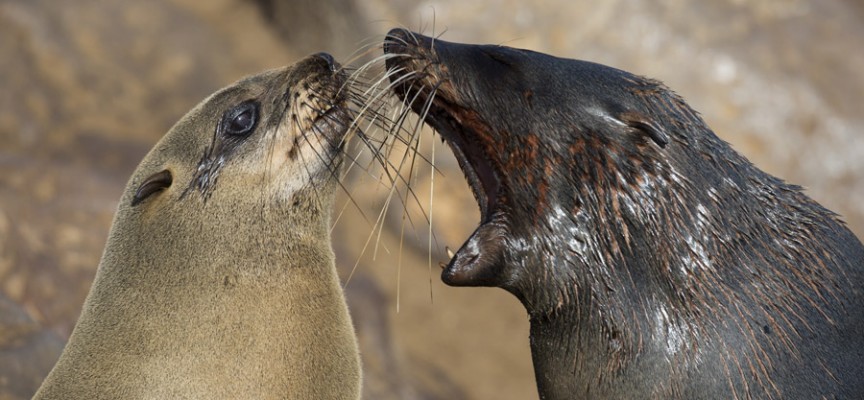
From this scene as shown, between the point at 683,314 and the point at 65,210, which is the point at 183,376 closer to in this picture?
the point at 683,314

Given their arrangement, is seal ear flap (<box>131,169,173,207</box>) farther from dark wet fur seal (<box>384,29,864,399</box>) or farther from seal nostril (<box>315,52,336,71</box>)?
dark wet fur seal (<box>384,29,864,399</box>)

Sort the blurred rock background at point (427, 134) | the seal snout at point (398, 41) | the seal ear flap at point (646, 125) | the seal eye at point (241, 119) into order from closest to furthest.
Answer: the seal ear flap at point (646, 125) < the seal snout at point (398, 41) < the seal eye at point (241, 119) < the blurred rock background at point (427, 134)

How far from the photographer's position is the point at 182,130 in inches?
188

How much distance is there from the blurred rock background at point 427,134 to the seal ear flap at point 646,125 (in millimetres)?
5178

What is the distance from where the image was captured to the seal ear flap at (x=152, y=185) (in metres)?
4.53

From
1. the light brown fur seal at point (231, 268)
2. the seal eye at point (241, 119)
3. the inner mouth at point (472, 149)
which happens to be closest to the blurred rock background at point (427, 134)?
the light brown fur seal at point (231, 268)

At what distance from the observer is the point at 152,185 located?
454 centimetres

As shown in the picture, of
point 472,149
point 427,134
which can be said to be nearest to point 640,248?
point 472,149

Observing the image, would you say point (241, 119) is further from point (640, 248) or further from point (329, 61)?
point (640, 248)

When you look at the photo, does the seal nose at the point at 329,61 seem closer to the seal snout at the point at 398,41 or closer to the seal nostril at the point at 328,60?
the seal nostril at the point at 328,60

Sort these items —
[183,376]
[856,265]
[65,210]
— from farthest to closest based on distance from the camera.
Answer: [65,210], [183,376], [856,265]

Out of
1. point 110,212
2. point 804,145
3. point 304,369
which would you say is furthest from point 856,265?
point 110,212

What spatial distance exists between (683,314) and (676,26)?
6552mm

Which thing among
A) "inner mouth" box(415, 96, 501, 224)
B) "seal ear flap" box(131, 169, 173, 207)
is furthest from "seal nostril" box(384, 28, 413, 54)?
"seal ear flap" box(131, 169, 173, 207)
